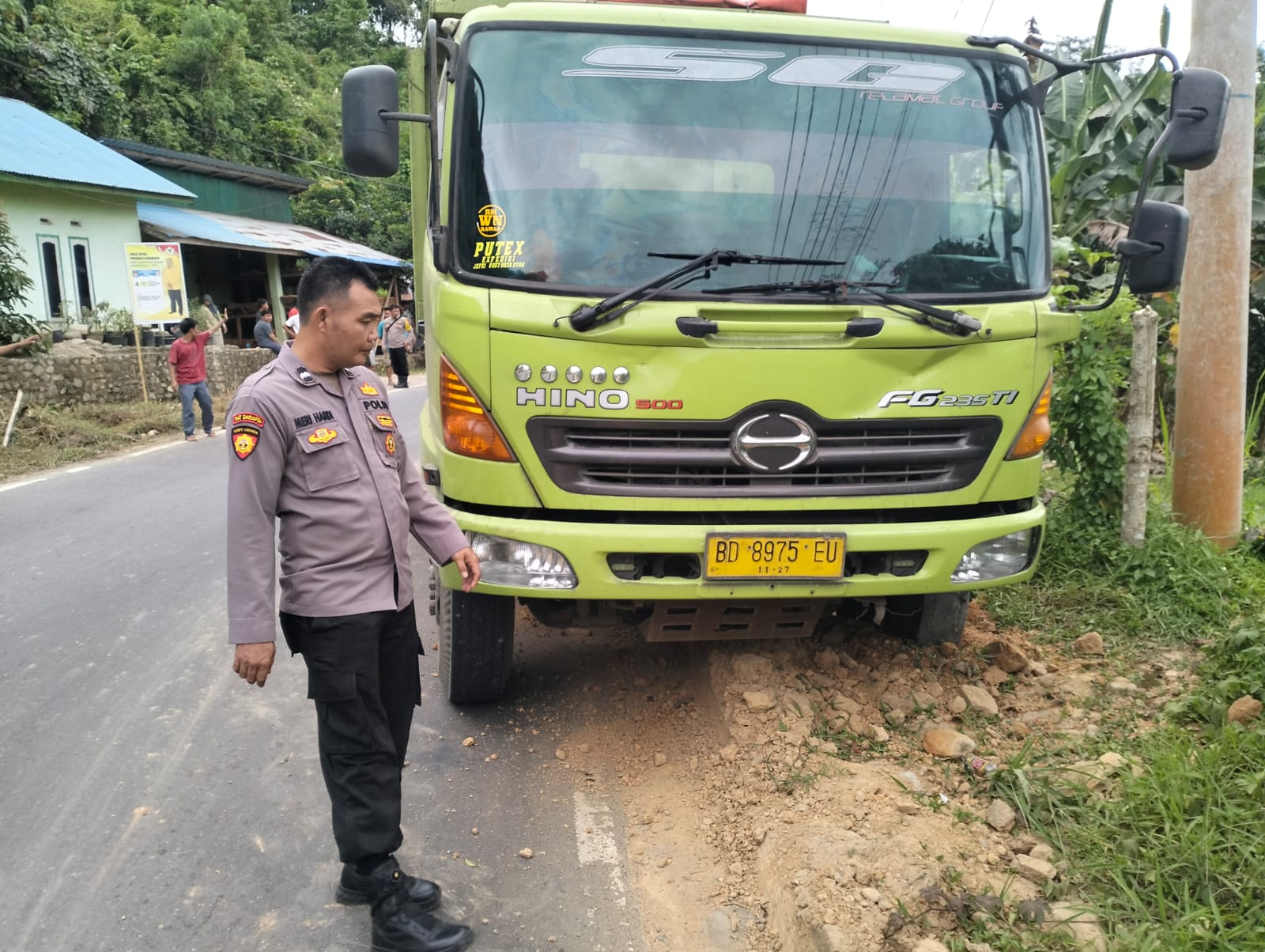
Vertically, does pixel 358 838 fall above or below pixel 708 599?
below

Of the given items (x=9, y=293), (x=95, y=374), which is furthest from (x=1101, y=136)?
(x=95, y=374)

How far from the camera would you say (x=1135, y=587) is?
4.96 m

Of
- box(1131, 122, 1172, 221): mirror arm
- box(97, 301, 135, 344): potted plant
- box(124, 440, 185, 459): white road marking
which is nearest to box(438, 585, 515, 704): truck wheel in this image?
box(1131, 122, 1172, 221): mirror arm

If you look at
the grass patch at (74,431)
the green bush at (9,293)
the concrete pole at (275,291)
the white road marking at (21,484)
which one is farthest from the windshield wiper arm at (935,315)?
the concrete pole at (275,291)

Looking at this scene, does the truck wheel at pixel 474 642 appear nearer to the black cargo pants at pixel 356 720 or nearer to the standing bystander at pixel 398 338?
the black cargo pants at pixel 356 720

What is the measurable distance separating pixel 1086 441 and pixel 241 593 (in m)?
4.41

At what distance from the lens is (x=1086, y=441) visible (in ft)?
17.4

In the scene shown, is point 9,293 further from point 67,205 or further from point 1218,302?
point 1218,302

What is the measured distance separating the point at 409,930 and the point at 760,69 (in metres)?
2.98

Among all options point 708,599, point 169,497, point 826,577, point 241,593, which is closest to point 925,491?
point 826,577

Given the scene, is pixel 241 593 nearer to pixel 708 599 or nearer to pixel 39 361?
pixel 708 599

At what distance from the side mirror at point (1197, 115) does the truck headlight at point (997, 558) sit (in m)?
1.43

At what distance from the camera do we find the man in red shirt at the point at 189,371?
12719mm

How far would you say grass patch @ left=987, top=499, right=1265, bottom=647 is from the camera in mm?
4664
